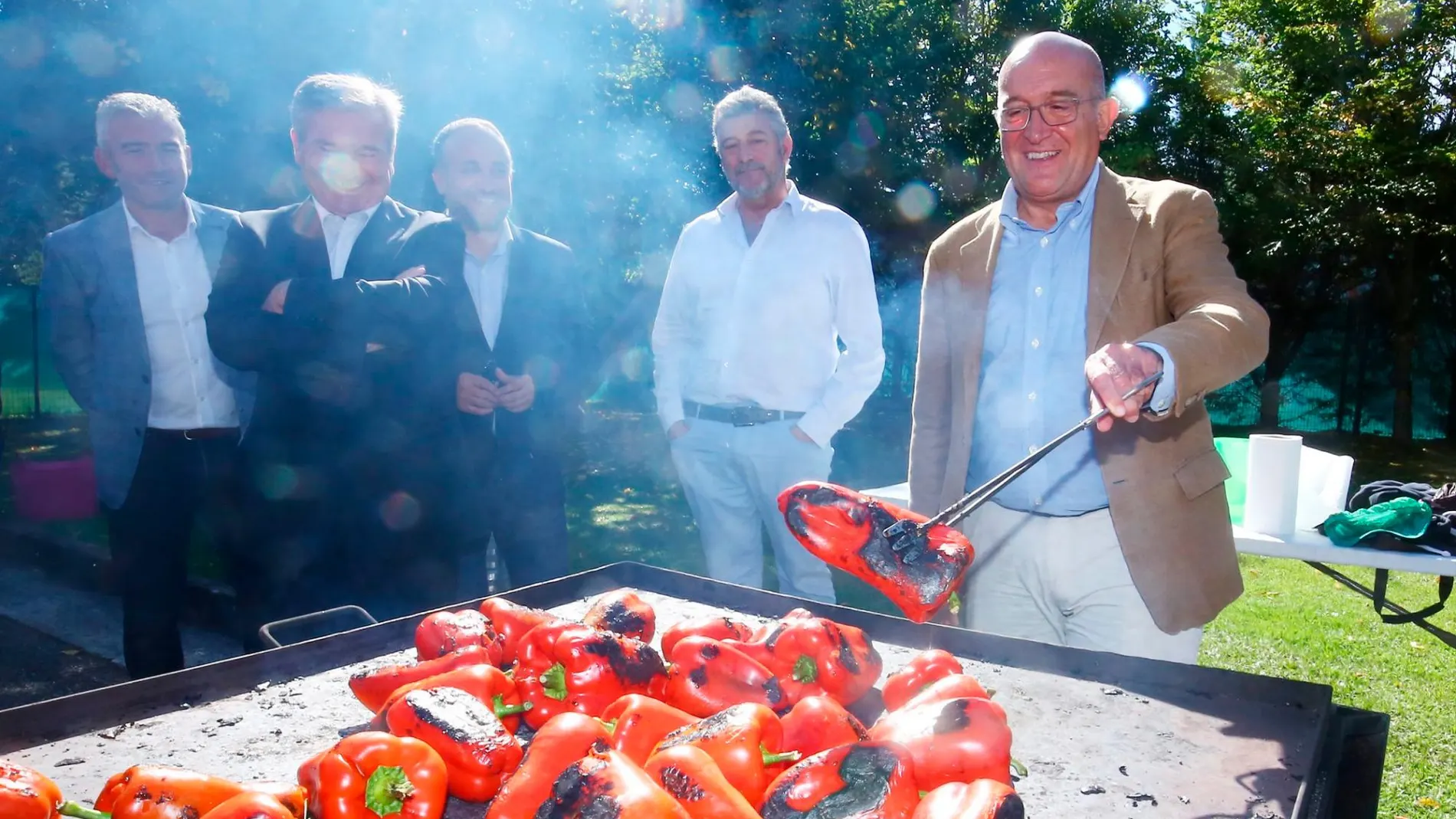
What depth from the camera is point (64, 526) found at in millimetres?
8273

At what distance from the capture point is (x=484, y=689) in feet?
6.58

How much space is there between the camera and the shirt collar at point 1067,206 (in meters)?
2.72

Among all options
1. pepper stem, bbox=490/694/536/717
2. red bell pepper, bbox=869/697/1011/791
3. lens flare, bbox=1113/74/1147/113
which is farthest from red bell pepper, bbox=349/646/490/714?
lens flare, bbox=1113/74/1147/113

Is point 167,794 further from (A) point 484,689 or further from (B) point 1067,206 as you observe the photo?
(B) point 1067,206

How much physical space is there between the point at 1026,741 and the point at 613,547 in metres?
6.21

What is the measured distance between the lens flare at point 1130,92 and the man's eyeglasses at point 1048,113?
605 inches

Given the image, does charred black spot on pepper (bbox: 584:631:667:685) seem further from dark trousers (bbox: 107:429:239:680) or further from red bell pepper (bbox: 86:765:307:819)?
dark trousers (bbox: 107:429:239:680)

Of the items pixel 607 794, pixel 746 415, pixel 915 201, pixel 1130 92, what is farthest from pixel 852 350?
pixel 1130 92

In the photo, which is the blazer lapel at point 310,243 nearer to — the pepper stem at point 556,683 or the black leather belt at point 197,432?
the black leather belt at point 197,432

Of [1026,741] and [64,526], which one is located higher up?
[1026,741]

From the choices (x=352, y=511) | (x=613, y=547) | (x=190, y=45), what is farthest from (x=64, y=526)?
(x=352, y=511)

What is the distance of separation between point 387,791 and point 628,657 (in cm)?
63

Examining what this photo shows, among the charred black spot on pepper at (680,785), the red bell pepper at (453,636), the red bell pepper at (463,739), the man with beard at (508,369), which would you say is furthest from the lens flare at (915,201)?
the charred black spot on pepper at (680,785)

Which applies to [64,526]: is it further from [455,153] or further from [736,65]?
[736,65]
